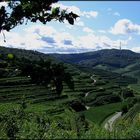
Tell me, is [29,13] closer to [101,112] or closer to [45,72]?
[45,72]

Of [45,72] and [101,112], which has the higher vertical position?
[45,72]

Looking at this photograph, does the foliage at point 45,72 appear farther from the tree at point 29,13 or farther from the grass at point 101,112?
the grass at point 101,112

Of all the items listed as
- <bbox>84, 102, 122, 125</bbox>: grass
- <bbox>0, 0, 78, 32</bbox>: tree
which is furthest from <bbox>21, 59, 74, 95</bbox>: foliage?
<bbox>84, 102, 122, 125</bbox>: grass

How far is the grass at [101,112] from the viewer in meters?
131

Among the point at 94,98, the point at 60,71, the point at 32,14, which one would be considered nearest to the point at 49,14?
the point at 32,14

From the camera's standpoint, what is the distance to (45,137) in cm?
1784

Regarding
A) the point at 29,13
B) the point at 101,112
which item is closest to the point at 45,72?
the point at 29,13

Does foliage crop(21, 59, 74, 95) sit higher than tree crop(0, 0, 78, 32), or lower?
lower

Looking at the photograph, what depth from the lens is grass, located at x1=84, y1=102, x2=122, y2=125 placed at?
131m

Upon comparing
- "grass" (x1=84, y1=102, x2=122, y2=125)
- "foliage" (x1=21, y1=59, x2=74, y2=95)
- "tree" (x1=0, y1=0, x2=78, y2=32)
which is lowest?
"grass" (x1=84, y1=102, x2=122, y2=125)

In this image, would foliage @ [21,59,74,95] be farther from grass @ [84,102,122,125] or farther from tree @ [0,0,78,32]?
grass @ [84,102,122,125]

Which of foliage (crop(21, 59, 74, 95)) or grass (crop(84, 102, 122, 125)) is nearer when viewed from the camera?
foliage (crop(21, 59, 74, 95))

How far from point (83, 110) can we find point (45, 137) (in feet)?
428

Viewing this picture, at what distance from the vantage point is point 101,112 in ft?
477
